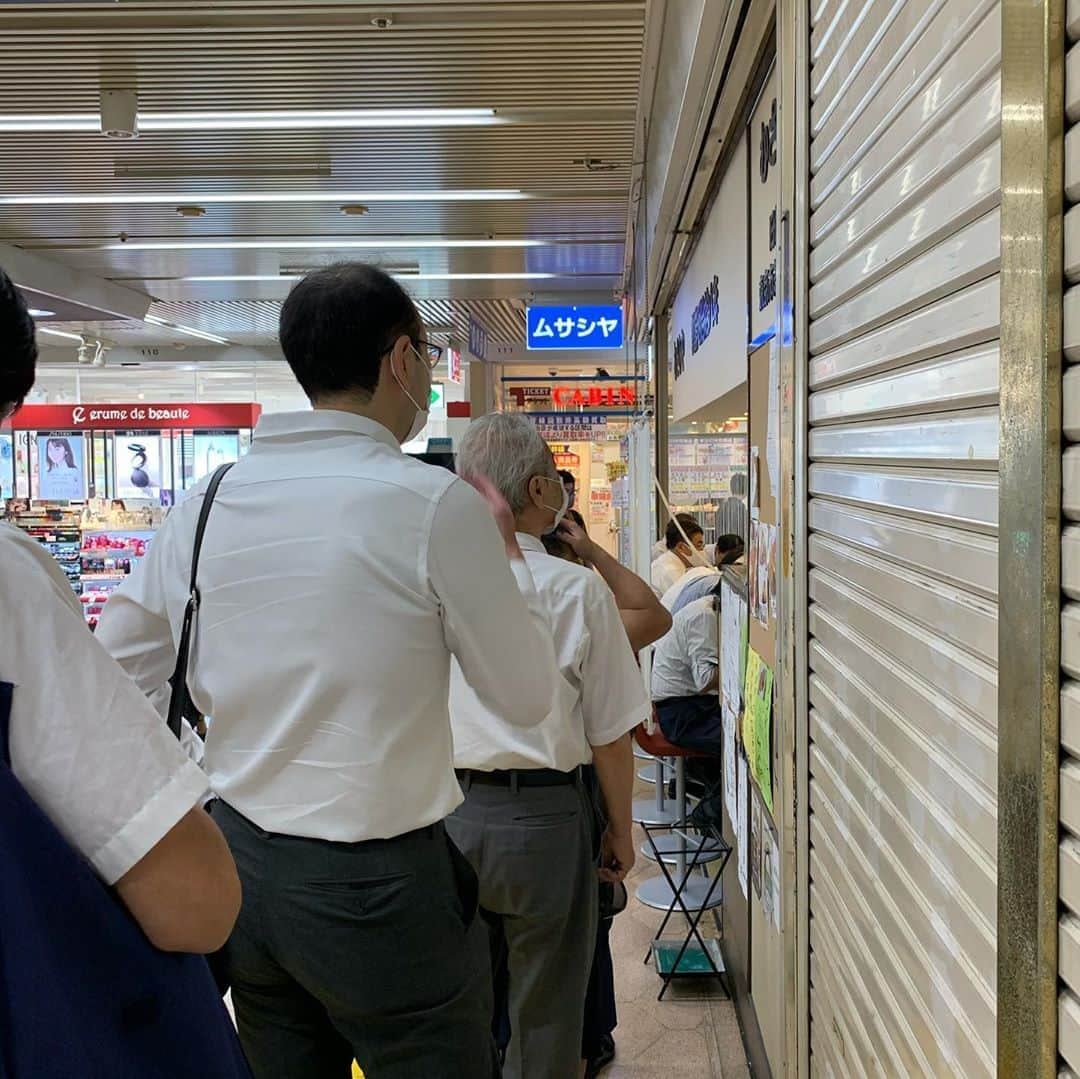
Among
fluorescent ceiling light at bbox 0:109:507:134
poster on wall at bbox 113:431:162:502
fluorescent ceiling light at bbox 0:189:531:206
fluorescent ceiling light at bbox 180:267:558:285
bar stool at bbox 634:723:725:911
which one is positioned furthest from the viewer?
poster on wall at bbox 113:431:162:502

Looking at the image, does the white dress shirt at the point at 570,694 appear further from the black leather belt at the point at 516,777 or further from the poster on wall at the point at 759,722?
the poster on wall at the point at 759,722

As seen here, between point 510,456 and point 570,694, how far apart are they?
563 mm

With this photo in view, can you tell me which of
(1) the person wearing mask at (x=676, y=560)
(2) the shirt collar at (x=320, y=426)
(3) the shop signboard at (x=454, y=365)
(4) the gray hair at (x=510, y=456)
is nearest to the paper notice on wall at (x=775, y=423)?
(4) the gray hair at (x=510, y=456)

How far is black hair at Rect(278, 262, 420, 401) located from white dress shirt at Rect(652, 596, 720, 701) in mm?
2609

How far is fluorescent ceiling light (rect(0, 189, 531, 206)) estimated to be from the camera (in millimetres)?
6418

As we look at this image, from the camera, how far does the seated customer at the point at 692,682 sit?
3924 millimetres

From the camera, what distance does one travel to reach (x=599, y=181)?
6.27 metres

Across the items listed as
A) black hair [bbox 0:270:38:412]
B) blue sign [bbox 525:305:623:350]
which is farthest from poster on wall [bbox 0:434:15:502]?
black hair [bbox 0:270:38:412]

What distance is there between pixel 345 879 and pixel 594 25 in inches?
148

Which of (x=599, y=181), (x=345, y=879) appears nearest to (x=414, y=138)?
(x=599, y=181)

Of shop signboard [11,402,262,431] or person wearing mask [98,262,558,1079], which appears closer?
person wearing mask [98,262,558,1079]

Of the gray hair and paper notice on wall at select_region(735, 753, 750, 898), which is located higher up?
the gray hair

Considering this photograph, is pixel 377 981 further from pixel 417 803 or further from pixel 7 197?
pixel 7 197

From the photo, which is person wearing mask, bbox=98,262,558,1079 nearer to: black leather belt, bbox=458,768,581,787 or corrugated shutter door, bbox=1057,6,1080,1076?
black leather belt, bbox=458,768,581,787
